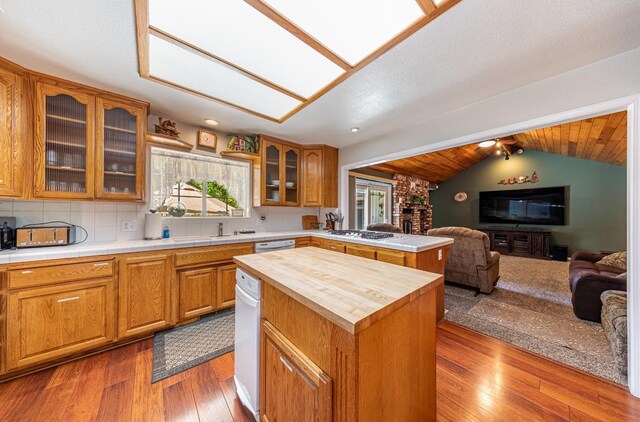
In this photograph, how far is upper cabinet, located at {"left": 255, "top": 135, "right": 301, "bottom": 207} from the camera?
337cm

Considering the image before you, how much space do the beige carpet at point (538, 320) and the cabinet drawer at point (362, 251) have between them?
3.75 ft

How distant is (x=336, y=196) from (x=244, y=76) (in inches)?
97.7

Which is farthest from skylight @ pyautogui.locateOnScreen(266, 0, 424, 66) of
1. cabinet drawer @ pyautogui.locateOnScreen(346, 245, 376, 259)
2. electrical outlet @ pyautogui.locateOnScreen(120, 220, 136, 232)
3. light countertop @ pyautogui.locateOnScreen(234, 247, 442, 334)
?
electrical outlet @ pyautogui.locateOnScreen(120, 220, 136, 232)

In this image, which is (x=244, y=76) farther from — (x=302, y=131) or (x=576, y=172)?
(x=576, y=172)

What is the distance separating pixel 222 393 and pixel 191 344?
0.75 metres

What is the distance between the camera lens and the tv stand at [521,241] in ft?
19.6

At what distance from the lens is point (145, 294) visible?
6.99 feet

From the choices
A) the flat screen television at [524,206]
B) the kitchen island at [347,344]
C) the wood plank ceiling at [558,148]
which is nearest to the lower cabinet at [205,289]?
the kitchen island at [347,344]

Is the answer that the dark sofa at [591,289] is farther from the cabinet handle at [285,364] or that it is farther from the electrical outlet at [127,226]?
the electrical outlet at [127,226]

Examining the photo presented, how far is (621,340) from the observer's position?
172 cm

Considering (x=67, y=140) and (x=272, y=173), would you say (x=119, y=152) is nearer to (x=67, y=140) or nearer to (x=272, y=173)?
(x=67, y=140)

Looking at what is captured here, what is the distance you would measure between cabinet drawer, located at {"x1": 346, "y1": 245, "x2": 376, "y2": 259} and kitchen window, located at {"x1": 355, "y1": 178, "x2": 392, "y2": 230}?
2790 mm

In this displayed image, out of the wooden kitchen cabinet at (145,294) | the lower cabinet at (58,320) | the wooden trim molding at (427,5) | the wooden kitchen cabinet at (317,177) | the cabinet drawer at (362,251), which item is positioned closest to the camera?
the wooden trim molding at (427,5)

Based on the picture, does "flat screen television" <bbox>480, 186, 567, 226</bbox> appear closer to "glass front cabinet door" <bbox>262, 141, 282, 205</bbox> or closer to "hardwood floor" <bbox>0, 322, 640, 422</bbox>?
"hardwood floor" <bbox>0, 322, 640, 422</bbox>
